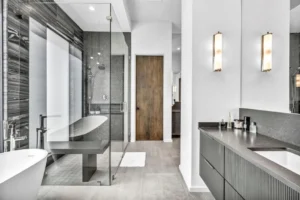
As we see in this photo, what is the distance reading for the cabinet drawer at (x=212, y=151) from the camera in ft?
5.67

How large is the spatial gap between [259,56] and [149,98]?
3.50 meters

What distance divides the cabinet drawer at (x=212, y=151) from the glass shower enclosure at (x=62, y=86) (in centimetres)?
133

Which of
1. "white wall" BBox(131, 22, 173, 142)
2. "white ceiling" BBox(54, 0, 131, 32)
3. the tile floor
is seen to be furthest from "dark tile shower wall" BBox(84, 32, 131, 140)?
"white wall" BBox(131, 22, 173, 142)

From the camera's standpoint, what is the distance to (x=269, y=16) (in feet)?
6.84

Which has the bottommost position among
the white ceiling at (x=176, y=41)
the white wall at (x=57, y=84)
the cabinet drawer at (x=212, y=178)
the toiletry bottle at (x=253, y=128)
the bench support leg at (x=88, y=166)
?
the bench support leg at (x=88, y=166)

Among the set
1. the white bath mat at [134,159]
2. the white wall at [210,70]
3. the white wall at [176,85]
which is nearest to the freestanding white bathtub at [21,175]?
the white bath mat at [134,159]

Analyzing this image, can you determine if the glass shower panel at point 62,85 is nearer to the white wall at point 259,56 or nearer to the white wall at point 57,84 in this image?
the white wall at point 57,84

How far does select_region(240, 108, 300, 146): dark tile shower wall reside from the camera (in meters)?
1.57

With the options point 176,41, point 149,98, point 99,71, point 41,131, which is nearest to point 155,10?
point 149,98

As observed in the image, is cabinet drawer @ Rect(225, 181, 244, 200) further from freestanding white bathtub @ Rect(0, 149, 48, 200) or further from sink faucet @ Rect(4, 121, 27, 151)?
sink faucet @ Rect(4, 121, 27, 151)

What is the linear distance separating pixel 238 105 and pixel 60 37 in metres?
2.94

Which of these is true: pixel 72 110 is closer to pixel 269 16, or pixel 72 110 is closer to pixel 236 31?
pixel 236 31

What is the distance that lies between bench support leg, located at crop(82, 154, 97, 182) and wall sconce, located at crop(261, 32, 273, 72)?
2.41 m

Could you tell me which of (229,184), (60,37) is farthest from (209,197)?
(60,37)
